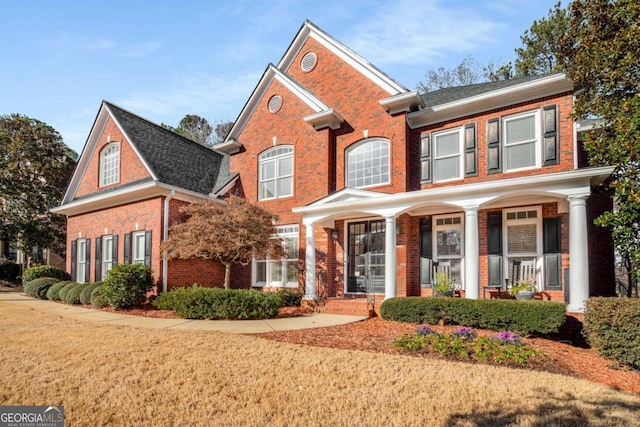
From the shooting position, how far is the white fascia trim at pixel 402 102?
1235cm

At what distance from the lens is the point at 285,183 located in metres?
15.0

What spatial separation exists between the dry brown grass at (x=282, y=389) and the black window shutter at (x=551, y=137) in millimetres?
6844

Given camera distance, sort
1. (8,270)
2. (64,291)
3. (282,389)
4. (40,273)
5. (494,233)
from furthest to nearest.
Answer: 1. (8,270)
2. (40,273)
3. (64,291)
4. (494,233)
5. (282,389)

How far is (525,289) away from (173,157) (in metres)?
13.4

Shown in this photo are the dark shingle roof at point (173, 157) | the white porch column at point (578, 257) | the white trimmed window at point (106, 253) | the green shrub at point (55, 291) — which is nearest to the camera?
the white porch column at point (578, 257)

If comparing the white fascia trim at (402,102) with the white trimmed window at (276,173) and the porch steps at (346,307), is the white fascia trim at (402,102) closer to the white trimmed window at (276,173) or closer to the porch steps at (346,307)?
the white trimmed window at (276,173)

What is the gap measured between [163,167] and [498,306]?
12.2 m

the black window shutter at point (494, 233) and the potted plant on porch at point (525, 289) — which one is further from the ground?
the black window shutter at point (494, 233)

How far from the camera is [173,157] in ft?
53.8

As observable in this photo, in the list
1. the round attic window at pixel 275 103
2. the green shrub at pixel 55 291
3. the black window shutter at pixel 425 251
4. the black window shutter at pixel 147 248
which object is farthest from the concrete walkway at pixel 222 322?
the round attic window at pixel 275 103

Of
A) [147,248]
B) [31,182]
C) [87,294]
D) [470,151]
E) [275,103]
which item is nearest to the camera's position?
[470,151]

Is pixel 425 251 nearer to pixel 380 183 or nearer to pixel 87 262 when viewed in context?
pixel 380 183

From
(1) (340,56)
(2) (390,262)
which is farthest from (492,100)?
(1) (340,56)

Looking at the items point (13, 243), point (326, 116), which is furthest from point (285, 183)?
point (13, 243)
